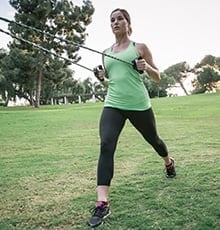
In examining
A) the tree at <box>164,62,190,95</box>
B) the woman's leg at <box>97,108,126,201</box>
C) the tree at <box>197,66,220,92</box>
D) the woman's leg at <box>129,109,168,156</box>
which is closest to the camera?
the woman's leg at <box>97,108,126,201</box>

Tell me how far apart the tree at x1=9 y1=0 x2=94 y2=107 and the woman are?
27.8 meters

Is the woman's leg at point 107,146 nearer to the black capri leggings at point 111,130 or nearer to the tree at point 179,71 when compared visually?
the black capri leggings at point 111,130

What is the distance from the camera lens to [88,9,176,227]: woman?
341cm

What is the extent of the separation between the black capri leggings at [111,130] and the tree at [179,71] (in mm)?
69243

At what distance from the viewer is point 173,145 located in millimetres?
6883

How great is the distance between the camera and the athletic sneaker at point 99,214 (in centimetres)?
301

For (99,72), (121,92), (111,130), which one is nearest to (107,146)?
(111,130)

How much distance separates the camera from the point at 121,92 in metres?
3.56

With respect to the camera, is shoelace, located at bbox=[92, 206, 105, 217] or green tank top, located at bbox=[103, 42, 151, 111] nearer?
shoelace, located at bbox=[92, 206, 105, 217]

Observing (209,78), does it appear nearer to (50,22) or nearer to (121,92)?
(50,22)

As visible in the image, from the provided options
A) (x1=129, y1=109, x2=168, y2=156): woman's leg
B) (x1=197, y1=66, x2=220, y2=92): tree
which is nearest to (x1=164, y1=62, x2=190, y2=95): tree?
(x1=197, y1=66, x2=220, y2=92): tree

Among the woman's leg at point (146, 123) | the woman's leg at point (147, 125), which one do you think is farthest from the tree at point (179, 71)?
the woman's leg at point (146, 123)

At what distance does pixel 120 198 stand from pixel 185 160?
Answer: 195 cm

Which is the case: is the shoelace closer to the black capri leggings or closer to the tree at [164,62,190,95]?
the black capri leggings
